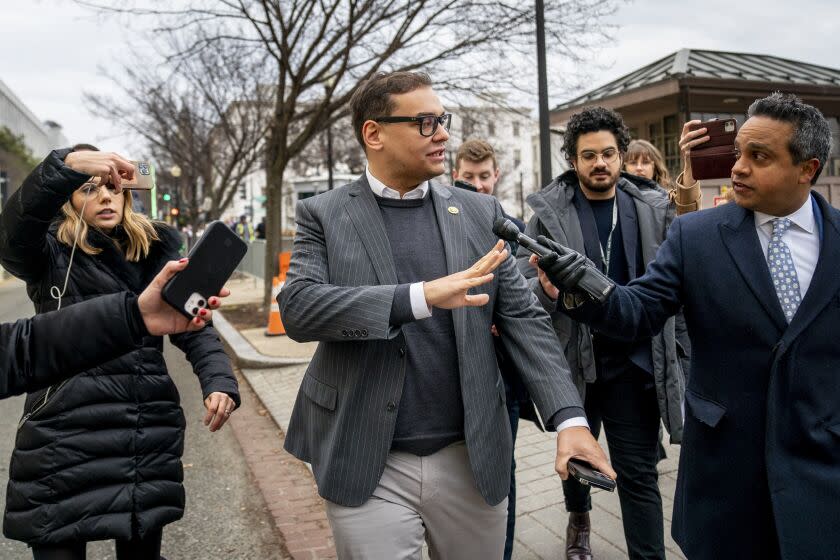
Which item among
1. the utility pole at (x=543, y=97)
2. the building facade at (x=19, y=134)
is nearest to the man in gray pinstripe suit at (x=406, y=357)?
the utility pole at (x=543, y=97)

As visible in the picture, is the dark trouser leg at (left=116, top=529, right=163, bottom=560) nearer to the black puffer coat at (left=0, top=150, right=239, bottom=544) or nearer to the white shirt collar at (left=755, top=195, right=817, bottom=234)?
the black puffer coat at (left=0, top=150, right=239, bottom=544)

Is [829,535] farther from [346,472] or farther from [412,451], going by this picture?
[346,472]

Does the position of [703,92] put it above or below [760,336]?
above

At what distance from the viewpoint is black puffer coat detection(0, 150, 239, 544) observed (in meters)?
2.63

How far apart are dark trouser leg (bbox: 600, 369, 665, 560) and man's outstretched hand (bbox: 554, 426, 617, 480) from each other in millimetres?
1368

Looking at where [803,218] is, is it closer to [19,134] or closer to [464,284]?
[464,284]

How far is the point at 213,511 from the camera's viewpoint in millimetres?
4938

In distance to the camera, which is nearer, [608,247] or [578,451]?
[578,451]

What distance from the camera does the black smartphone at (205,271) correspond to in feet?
5.57

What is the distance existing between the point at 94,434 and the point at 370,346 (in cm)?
120

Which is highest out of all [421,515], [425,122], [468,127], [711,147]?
[468,127]

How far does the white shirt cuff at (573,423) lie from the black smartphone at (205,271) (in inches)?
41.5

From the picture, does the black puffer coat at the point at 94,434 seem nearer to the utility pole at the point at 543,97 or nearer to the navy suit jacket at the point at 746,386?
the navy suit jacket at the point at 746,386

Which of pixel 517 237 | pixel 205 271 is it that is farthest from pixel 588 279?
pixel 205 271
